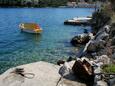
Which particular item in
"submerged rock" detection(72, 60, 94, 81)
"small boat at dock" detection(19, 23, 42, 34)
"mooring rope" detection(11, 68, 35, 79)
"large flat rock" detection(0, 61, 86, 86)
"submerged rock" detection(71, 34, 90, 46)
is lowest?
"small boat at dock" detection(19, 23, 42, 34)

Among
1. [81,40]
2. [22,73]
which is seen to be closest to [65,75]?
[22,73]

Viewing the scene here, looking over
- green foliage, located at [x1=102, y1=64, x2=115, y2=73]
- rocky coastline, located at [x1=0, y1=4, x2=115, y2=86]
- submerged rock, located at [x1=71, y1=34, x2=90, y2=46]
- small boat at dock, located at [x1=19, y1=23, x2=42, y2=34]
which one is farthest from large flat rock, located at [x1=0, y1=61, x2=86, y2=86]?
small boat at dock, located at [x1=19, y1=23, x2=42, y2=34]

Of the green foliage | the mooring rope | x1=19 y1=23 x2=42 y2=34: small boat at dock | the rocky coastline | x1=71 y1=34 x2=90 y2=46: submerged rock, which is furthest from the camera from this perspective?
x1=19 y1=23 x2=42 y2=34: small boat at dock

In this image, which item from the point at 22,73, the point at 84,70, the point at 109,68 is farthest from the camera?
the point at 22,73

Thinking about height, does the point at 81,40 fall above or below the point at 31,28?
above

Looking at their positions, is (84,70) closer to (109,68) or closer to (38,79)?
(109,68)

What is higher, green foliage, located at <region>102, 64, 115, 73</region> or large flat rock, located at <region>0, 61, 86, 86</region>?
green foliage, located at <region>102, 64, 115, 73</region>

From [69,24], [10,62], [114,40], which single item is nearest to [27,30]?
[69,24]

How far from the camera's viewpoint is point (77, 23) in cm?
7275

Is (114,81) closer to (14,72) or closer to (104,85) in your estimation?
(104,85)

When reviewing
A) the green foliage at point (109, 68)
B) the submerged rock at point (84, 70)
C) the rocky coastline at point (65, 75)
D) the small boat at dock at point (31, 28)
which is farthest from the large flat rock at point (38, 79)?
the small boat at dock at point (31, 28)

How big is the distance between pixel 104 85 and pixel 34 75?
A: 4.46m

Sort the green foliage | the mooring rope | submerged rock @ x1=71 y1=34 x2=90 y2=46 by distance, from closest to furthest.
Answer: the green foliage
the mooring rope
submerged rock @ x1=71 y1=34 x2=90 y2=46

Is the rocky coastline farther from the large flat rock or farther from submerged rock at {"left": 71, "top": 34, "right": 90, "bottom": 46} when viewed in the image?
submerged rock at {"left": 71, "top": 34, "right": 90, "bottom": 46}
